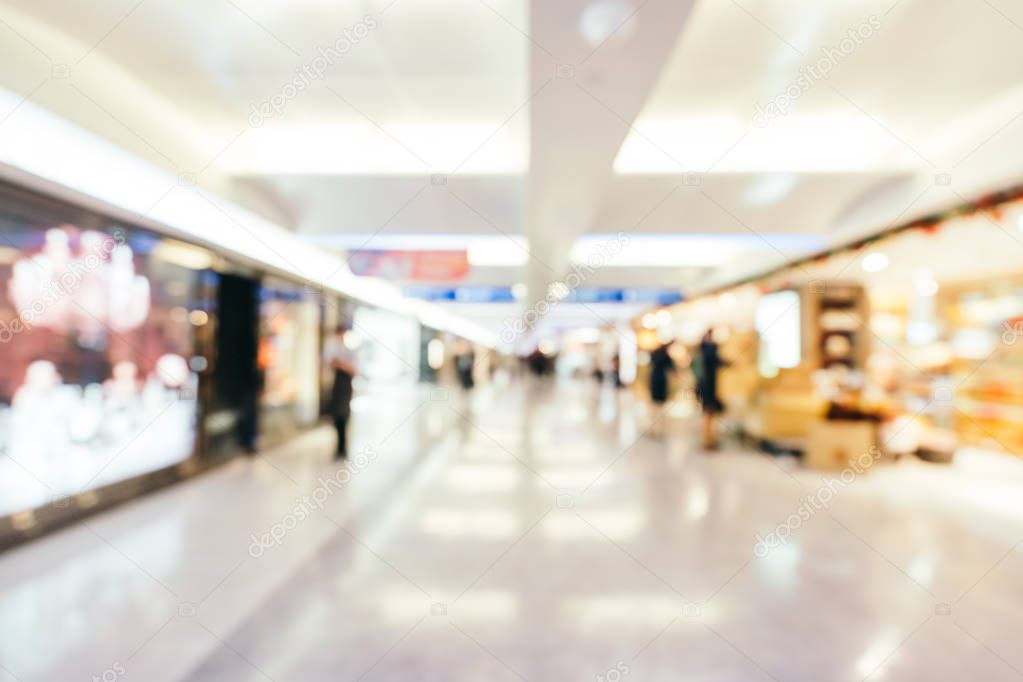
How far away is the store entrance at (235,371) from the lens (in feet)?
21.4

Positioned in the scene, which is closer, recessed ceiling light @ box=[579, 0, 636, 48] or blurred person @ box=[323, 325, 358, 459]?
recessed ceiling light @ box=[579, 0, 636, 48]

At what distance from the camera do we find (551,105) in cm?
328

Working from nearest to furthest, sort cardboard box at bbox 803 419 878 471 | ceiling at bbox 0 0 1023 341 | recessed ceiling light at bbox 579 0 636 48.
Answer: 1. recessed ceiling light at bbox 579 0 636 48
2. ceiling at bbox 0 0 1023 341
3. cardboard box at bbox 803 419 878 471

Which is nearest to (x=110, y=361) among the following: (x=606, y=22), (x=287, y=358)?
(x=287, y=358)

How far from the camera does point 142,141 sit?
386 cm

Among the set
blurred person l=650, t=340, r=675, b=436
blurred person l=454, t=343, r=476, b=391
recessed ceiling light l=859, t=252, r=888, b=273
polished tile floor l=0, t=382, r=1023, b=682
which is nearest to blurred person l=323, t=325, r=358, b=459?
A: polished tile floor l=0, t=382, r=1023, b=682

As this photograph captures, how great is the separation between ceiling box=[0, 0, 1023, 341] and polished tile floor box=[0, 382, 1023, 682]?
9.10ft

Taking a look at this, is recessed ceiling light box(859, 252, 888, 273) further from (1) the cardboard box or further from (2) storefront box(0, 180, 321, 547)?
(2) storefront box(0, 180, 321, 547)

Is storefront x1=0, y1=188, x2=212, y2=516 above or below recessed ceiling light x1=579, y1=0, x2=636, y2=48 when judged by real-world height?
below

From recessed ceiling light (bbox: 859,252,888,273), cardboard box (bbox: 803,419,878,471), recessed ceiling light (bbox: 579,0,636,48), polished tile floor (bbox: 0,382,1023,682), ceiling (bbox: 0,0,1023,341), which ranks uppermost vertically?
ceiling (bbox: 0,0,1023,341)

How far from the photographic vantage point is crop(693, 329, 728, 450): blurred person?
24.5 ft

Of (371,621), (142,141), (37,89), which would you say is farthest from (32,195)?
(371,621)

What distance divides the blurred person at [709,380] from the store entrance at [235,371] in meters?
6.08

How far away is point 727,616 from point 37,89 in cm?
474
